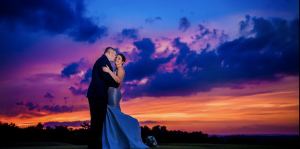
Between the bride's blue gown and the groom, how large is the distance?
0.93ft

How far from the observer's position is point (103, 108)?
22.5ft

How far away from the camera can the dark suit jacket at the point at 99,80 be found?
6648 millimetres

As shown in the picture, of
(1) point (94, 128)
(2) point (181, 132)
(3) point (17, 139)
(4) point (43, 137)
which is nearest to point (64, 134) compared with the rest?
(4) point (43, 137)

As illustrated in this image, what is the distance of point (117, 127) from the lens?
7309mm

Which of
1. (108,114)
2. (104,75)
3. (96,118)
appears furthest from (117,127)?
(104,75)

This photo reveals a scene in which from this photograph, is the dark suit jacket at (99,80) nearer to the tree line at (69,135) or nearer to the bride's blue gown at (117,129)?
the bride's blue gown at (117,129)

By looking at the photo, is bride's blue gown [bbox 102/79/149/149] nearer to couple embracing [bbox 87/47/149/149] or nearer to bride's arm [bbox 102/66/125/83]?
couple embracing [bbox 87/47/149/149]

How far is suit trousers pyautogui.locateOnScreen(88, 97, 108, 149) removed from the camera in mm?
6719

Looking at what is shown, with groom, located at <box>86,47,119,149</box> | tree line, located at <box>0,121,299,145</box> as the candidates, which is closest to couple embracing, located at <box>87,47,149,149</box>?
groom, located at <box>86,47,119,149</box>

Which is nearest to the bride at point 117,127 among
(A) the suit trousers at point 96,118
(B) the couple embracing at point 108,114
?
(B) the couple embracing at point 108,114

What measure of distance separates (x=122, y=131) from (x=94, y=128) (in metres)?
1.00

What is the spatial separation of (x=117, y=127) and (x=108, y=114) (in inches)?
22.7

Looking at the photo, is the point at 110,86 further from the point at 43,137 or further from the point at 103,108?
the point at 43,137

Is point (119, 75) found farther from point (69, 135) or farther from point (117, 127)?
point (69, 135)
